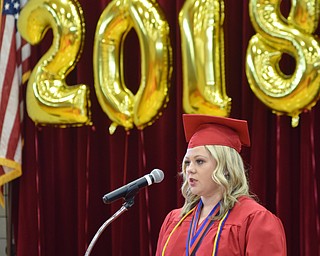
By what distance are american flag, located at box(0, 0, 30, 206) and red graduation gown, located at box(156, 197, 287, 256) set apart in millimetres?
1944

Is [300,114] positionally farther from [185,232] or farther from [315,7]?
[185,232]

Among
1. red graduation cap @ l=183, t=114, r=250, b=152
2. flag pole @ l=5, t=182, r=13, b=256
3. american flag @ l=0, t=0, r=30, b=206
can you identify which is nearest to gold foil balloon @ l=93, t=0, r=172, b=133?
american flag @ l=0, t=0, r=30, b=206

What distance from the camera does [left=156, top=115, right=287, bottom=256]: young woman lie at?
2289 millimetres

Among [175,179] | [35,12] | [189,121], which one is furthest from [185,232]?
[35,12]

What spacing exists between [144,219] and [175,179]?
0.29 meters

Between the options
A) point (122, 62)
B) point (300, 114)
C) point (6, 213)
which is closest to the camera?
point (300, 114)

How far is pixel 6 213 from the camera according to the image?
4359 mm

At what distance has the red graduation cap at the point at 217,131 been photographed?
2.44 m

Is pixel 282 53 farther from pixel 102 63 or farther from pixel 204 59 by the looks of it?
pixel 102 63

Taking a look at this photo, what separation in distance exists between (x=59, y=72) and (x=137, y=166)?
711 millimetres

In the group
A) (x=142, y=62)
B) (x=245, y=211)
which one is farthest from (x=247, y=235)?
(x=142, y=62)

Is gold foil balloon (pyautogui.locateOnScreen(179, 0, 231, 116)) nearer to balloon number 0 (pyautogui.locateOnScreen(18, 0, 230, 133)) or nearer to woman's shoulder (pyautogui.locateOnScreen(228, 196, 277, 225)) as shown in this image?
balloon number 0 (pyautogui.locateOnScreen(18, 0, 230, 133))

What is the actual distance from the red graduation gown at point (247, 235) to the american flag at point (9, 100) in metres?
1.94

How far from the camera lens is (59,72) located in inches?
153
